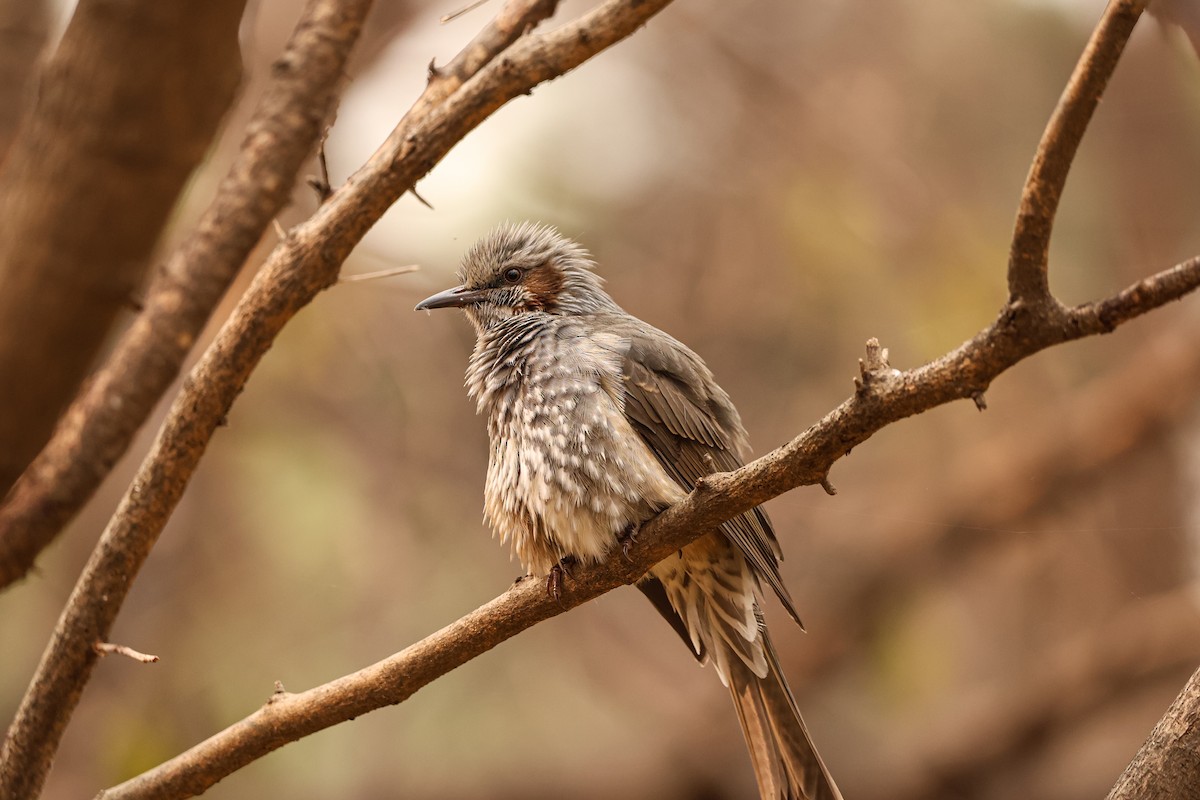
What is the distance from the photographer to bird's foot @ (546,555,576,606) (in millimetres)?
2744

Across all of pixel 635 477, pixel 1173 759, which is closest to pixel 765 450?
pixel 635 477

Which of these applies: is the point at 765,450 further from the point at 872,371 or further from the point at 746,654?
the point at 872,371

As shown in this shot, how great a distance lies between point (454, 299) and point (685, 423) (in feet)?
3.17

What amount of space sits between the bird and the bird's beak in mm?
71

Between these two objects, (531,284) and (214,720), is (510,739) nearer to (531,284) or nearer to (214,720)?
(214,720)

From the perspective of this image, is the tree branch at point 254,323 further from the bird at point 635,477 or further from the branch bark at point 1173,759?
the branch bark at point 1173,759

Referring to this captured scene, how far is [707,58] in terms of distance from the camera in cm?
749

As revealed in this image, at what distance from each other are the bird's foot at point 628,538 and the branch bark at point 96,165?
1.28 m

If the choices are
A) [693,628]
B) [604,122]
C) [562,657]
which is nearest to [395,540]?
[562,657]

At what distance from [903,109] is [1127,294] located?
6.03 metres

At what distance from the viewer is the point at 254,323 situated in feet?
9.07

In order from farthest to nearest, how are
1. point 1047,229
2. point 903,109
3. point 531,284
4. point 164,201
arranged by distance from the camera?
point 903,109 → point 531,284 → point 164,201 → point 1047,229

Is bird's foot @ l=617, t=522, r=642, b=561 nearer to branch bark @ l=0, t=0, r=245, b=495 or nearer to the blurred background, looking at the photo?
branch bark @ l=0, t=0, r=245, b=495

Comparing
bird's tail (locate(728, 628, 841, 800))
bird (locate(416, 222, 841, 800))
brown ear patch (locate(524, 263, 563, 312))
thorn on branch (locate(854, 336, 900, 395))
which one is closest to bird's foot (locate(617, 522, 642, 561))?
bird (locate(416, 222, 841, 800))
